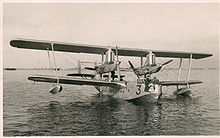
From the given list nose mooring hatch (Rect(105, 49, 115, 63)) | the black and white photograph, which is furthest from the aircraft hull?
nose mooring hatch (Rect(105, 49, 115, 63))

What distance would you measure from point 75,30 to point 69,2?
1.42 meters

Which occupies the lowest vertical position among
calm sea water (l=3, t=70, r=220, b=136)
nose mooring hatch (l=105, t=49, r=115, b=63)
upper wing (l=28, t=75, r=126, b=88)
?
calm sea water (l=3, t=70, r=220, b=136)

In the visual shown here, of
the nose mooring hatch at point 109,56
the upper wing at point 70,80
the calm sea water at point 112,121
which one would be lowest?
the calm sea water at point 112,121

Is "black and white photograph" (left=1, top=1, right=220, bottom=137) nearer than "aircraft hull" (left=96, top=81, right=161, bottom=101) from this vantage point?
Yes

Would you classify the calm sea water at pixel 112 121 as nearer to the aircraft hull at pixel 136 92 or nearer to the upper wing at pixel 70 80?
the aircraft hull at pixel 136 92

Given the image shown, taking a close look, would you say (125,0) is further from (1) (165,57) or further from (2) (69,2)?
(1) (165,57)

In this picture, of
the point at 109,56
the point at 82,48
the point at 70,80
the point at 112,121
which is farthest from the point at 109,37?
the point at 109,56

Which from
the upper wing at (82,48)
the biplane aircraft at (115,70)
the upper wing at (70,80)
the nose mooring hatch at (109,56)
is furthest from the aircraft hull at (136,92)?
the upper wing at (82,48)

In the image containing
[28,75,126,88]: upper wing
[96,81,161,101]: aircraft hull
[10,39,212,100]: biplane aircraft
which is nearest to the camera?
[28,75,126,88]: upper wing

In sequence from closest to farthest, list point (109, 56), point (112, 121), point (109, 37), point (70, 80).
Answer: point (112, 121) → point (109, 37) → point (70, 80) → point (109, 56)

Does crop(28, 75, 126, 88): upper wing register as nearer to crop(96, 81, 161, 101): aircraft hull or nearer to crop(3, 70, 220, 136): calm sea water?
crop(96, 81, 161, 101): aircraft hull

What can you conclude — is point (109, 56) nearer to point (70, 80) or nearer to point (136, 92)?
point (136, 92)

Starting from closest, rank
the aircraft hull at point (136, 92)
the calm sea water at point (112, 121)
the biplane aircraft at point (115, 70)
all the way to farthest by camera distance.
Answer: the calm sea water at point (112, 121) → the biplane aircraft at point (115, 70) → the aircraft hull at point (136, 92)

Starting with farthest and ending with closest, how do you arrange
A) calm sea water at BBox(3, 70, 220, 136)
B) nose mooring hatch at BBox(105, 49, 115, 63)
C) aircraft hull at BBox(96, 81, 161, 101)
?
nose mooring hatch at BBox(105, 49, 115, 63) < aircraft hull at BBox(96, 81, 161, 101) < calm sea water at BBox(3, 70, 220, 136)
